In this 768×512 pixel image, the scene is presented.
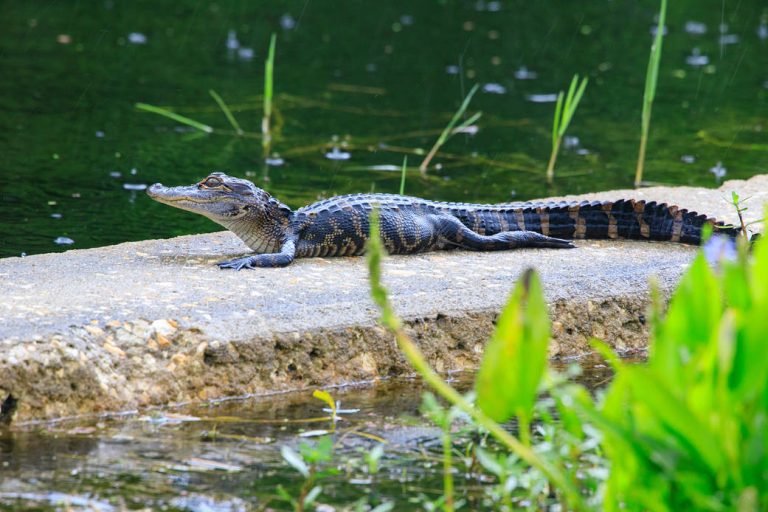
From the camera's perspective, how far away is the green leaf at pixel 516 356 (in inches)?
106

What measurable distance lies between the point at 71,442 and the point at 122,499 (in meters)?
0.59

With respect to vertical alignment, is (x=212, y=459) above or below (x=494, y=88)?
below

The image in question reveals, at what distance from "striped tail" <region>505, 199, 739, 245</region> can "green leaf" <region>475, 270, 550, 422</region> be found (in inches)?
160

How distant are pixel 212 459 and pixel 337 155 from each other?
6697mm

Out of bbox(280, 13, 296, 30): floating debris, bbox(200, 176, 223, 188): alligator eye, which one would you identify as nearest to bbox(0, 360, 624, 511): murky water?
bbox(200, 176, 223, 188): alligator eye

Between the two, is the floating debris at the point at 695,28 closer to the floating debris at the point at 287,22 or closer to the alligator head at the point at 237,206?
the floating debris at the point at 287,22

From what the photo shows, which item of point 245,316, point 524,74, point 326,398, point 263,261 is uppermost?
point 524,74

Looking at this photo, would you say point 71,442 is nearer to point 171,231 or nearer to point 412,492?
point 412,492

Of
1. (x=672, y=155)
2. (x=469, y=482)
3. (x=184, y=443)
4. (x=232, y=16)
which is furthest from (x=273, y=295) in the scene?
(x=232, y=16)

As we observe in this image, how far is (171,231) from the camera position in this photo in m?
7.93

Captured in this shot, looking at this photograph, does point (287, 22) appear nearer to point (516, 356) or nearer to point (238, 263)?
point (238, 263)

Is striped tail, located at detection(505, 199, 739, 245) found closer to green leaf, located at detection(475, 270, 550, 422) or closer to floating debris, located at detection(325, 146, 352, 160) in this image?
floating debris, located at detection(325, 146, 352, 160)

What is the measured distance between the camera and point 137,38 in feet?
49.9

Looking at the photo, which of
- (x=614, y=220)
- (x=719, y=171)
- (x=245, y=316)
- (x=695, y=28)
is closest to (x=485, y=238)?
(x=614, y=220)
